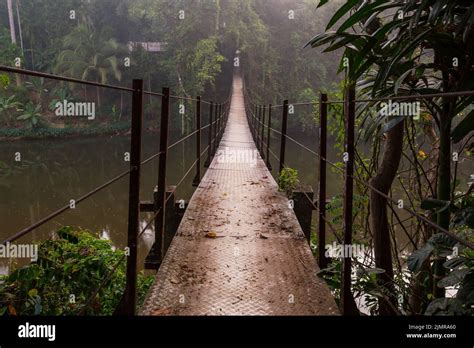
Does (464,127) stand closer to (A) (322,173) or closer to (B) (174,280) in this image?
(A) (322,173)

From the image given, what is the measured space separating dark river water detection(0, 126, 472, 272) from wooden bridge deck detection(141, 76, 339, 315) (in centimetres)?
214

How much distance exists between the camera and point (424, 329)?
1.02 meters

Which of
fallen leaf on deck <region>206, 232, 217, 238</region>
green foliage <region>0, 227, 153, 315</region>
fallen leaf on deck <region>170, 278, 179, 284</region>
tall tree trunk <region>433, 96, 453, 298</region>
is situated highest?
tall tree trunk <region>433, 96, 453, 298</region>

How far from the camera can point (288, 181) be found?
295cm

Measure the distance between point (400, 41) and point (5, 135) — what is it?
18.1 metres

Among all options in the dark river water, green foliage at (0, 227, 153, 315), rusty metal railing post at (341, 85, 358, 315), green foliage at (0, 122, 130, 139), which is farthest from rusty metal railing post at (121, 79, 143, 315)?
green foliage at (0, 122, 130, 139)

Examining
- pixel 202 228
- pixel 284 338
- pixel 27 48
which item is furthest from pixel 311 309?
pixel 27 48

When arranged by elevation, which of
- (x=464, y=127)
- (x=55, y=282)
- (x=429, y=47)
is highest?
(x=429, y=47)

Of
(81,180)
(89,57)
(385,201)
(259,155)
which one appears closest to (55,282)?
(385,201)

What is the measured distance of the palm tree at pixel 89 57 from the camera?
54.7ft

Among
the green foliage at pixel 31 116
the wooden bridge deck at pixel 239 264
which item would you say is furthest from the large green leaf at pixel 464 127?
the green foliage at pixel 31 116

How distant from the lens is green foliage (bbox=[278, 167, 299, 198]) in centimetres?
292

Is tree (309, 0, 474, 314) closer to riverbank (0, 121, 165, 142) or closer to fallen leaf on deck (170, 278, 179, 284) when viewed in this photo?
fallen leaf on deck (170, 278, 179, 284)

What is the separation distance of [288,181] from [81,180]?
9928 millimetres
